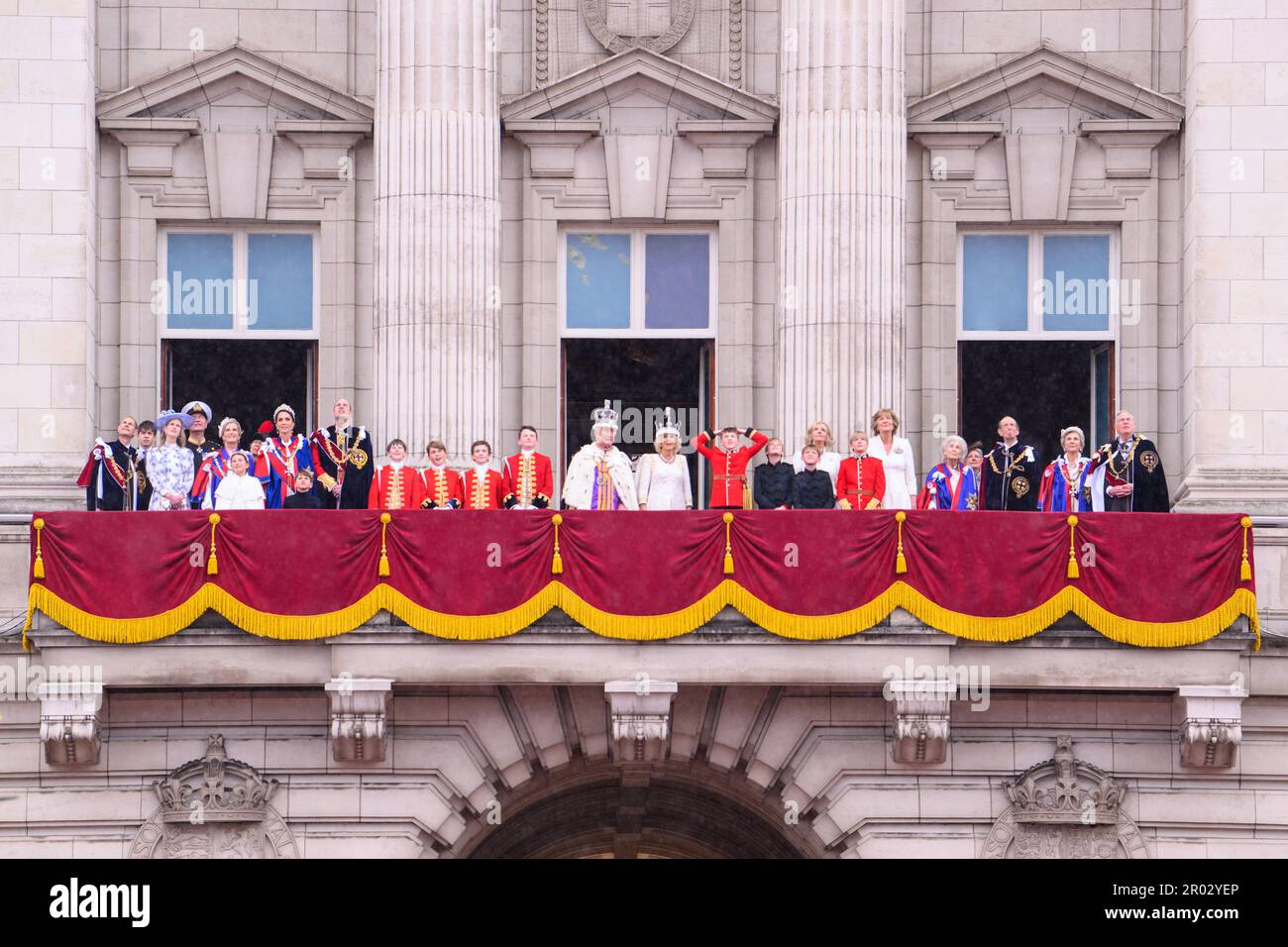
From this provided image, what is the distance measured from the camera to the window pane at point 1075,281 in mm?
50250

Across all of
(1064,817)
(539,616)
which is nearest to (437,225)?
(539,616)

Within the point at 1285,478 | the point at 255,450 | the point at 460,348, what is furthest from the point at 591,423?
the point at 1285,478

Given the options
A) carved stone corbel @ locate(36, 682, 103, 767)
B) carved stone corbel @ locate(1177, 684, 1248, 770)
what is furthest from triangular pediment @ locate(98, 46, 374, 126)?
carved stone corbel @ locate(1177, 684, 1248, 770)

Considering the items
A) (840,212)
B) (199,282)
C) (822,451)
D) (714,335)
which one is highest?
(840,212)

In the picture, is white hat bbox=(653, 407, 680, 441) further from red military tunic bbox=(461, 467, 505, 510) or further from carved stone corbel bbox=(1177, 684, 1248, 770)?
carved stone corbel bbox=(1177, 684, 1248, 770)

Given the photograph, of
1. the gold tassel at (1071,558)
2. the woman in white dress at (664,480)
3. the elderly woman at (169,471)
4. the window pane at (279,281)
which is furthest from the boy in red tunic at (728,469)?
the window pane at (279,281)

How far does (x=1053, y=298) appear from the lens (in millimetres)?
50312

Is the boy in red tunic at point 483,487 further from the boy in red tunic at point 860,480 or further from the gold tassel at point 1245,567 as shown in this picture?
the gold tassel at point 1245,567

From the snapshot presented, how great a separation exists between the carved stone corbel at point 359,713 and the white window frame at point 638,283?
8.37 meters

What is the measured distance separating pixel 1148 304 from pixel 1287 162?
312cm

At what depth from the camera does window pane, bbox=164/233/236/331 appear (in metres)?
50.1

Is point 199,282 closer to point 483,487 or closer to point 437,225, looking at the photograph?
point 437,225

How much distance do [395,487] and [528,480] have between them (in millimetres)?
1823

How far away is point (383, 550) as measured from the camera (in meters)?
43.8
